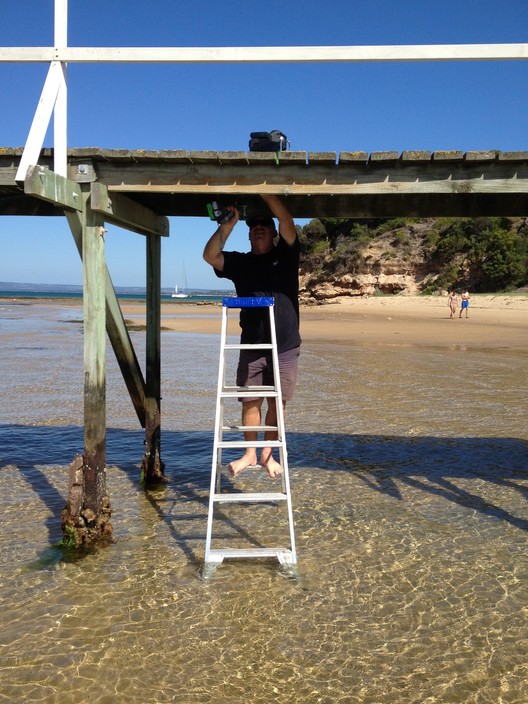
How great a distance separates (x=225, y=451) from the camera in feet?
25.2

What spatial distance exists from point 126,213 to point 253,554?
301 cm

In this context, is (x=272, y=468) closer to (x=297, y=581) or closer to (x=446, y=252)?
(x=297, y=581)

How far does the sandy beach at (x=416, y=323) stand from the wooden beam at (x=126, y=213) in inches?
641

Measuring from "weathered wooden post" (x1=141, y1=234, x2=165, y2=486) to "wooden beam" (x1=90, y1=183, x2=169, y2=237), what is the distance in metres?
0.16

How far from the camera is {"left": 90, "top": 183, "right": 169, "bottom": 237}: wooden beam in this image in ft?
15.3

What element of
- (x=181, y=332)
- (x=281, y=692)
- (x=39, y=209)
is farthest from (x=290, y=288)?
(x=181, y=332)

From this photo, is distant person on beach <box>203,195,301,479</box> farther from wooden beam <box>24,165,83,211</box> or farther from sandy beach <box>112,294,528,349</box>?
sandy beach <box>112,294,528,349</box>

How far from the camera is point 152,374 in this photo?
20.9 ft

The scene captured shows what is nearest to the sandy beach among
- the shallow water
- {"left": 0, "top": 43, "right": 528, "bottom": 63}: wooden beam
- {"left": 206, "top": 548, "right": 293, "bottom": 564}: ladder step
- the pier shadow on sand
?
the pier shadow on sand

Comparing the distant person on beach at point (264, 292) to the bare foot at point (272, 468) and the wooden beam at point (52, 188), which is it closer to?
the bare foot at point (272, 468)

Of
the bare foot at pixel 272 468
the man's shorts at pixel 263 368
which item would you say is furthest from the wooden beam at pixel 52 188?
the bare foot at pixel 272 468

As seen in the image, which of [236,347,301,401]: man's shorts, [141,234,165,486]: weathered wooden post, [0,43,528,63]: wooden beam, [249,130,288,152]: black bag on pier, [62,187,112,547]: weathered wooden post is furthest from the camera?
[141,234,165,486]: weathered wooden post

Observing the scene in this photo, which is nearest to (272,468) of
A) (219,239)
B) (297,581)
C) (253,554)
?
(253,554)

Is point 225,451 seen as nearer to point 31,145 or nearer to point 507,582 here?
point 507,582
